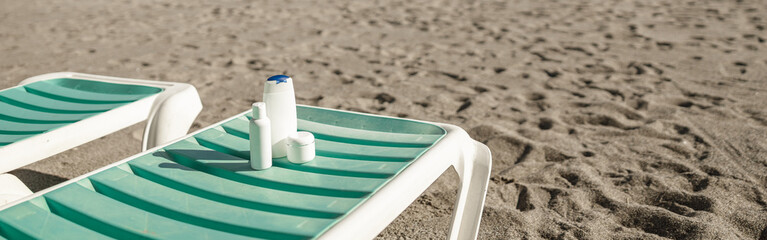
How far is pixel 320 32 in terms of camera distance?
5238 mm

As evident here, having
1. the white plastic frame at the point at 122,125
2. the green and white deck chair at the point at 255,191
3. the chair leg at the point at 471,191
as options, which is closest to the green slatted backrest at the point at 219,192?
the green and white deck chair at the point at 255,191

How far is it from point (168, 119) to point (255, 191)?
863 mm

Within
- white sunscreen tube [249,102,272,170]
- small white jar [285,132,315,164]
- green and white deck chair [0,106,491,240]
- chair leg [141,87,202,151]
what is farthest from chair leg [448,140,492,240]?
chair leg [141,87,202,151]

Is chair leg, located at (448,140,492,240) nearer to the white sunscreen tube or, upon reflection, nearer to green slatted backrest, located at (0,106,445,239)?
green slatted backrest, located at (0,106,445,239)

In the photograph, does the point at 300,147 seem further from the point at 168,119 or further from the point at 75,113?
the point at 75,113

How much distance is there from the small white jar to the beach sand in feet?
2.04

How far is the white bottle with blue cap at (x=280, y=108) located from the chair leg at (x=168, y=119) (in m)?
0.73

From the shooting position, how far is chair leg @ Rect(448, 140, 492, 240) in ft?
5.13

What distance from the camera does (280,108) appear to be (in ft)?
4.38

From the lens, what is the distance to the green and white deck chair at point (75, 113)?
5.24ft

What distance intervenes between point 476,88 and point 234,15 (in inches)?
142

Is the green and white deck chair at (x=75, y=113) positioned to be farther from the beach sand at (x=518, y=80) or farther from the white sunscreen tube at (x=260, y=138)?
the white sunscreen tube at (x=260, y=138)

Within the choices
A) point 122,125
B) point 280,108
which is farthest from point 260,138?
point 122,125

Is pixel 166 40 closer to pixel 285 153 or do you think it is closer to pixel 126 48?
pixel 126 48
